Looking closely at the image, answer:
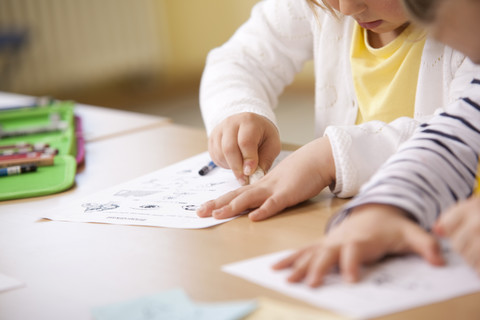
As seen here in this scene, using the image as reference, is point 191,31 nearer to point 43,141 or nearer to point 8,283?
point 43,141

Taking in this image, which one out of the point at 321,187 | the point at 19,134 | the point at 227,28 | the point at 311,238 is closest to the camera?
the point at 311,238

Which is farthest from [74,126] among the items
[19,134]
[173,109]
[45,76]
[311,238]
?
[45,76]

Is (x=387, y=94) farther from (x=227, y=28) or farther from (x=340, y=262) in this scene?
(x=227, y=28)

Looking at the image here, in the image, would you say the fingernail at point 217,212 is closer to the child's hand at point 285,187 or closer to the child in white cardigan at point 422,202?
the child's hand at point 285,187

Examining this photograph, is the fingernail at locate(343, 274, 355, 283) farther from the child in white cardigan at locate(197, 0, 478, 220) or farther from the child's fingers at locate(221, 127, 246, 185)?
the child's fingers at locate(221, 127, 246, 185)

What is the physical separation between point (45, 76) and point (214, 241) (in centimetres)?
313

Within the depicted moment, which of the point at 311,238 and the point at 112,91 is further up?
the point at 311,238

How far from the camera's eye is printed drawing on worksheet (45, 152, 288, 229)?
0.61 m

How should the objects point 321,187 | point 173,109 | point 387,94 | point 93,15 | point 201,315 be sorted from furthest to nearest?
point 93,15 → point 173,109 → point 387,94 → point 321,187 → point 201,315

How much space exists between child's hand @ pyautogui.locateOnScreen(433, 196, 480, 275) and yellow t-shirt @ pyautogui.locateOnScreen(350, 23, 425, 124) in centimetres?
40

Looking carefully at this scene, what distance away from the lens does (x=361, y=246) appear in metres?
0.45

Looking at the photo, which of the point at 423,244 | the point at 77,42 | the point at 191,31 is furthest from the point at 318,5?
the point at 191,31

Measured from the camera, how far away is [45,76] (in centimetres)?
344

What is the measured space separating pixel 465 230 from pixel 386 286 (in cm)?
7
